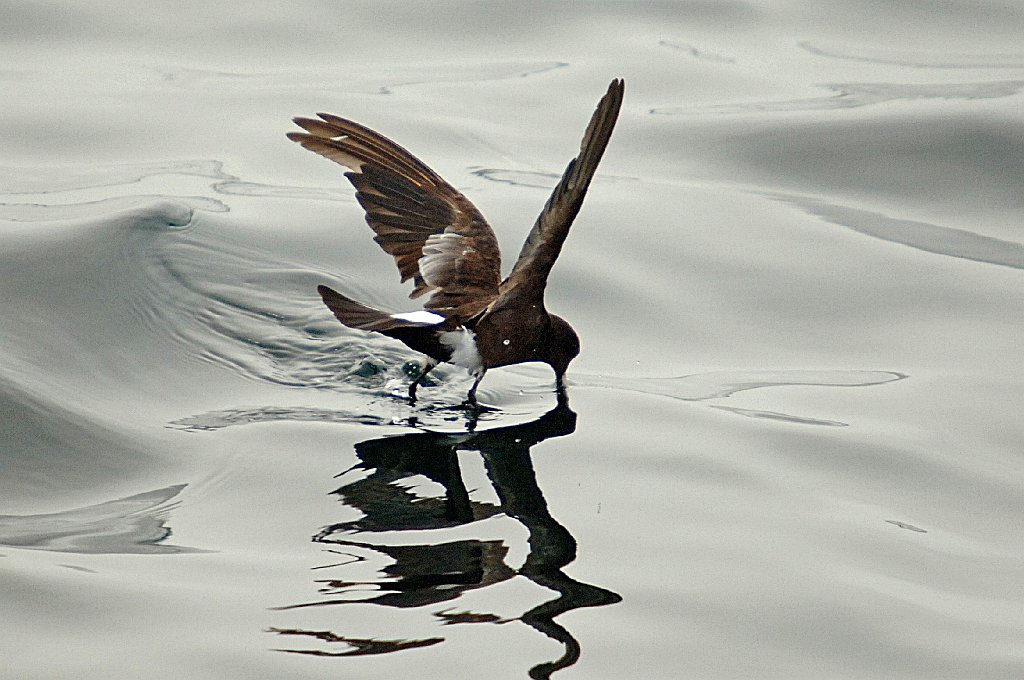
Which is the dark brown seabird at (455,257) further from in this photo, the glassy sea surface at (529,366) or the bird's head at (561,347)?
the glassy sea surface at (529,366)

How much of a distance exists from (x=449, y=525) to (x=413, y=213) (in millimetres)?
2155

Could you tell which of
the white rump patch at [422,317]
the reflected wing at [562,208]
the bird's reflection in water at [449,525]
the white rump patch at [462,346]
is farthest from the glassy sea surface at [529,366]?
the reflected wing at [562,208]

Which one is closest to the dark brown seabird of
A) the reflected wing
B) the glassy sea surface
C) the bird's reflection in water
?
the reflected wing

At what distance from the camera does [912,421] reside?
5.22m

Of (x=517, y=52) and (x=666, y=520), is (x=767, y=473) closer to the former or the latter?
(x=666, y=520)

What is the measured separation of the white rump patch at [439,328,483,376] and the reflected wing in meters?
0.21

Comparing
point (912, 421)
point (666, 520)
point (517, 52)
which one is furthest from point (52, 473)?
point (517, 52)

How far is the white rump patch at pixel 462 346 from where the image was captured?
16.9 ft

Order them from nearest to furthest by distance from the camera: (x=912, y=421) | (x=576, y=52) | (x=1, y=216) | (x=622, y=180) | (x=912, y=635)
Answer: (x=912, y=635), (x=912, y=421), (x=1, y=216), (x=622, y=180), (x=576, y=52)

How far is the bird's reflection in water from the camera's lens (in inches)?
139

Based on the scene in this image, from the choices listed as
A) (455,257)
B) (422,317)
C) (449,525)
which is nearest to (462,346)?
(422,317)

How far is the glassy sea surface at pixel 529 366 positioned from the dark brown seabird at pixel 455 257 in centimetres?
23

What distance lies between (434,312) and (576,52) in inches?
175

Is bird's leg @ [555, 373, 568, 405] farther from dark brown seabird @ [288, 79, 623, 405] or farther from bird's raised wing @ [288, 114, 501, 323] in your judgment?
bird's raised wing @ [288, 114, 501, 323]
